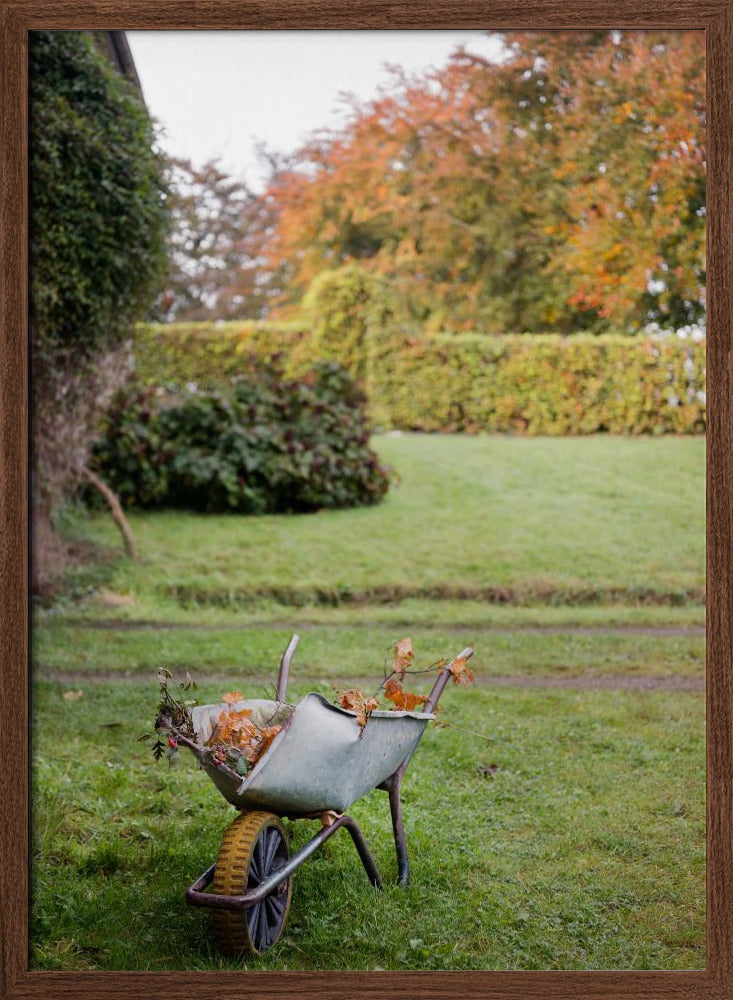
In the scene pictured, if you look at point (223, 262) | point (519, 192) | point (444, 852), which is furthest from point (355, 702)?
point (223, 262)

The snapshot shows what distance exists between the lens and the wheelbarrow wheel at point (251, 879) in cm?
182

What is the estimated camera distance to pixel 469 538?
20.7 feet

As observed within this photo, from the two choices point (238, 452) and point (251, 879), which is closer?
point (251, 879)

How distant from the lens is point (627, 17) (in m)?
1.95

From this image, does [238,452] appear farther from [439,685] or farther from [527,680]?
[439,685]

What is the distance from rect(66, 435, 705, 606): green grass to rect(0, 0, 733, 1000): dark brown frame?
11.1 feet

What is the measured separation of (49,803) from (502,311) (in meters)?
8.81

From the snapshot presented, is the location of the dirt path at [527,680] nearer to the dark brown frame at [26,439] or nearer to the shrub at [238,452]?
the dark brown frame at [26,439]

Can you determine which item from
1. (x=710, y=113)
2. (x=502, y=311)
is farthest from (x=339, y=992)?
(x=502, y=311)

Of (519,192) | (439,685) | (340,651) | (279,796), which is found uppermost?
(519,192)

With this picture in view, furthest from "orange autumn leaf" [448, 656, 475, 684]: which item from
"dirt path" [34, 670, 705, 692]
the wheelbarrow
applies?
"dirt path" [34, 670, 705, 692]

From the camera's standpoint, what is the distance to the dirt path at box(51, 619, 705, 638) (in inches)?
186

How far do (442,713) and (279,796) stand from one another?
5.87 ft

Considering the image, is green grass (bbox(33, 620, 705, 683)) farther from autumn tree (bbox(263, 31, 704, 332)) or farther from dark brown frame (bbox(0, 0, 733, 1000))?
autumn tree (bbox(263, 31, 704, 332))
